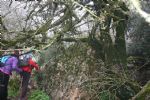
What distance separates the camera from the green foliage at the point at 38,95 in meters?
12.4

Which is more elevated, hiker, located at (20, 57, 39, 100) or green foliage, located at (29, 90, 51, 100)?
hiker, located at (20, 57, 39, 100)

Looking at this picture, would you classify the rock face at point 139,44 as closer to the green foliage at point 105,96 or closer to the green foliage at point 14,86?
the green foliage at point 105,96

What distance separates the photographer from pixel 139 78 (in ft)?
38.7

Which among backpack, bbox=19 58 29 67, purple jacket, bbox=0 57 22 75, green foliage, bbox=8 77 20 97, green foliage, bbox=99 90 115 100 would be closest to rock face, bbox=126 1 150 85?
green foliage, bbox=99 90 115 100

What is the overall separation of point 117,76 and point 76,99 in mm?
1833

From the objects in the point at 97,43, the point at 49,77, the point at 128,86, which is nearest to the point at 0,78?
the point at 49,77

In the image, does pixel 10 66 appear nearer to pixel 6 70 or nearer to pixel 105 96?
pixel 6 70

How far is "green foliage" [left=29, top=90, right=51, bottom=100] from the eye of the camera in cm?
1235

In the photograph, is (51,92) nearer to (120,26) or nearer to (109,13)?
(120,26)

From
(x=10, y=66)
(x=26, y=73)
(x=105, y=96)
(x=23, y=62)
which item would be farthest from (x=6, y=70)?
(x=105, y=96)

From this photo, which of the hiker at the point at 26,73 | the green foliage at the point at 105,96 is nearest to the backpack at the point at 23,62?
the hiker at the point at 26,73

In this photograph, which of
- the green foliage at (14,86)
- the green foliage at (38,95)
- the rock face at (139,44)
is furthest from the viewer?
the green foliage at (14,86)

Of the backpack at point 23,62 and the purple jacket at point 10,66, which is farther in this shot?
the backpack at point 23,62

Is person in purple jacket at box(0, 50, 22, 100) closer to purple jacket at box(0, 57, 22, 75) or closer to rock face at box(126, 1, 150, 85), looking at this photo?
purple jacket at box(0, 57, 22, 75)
